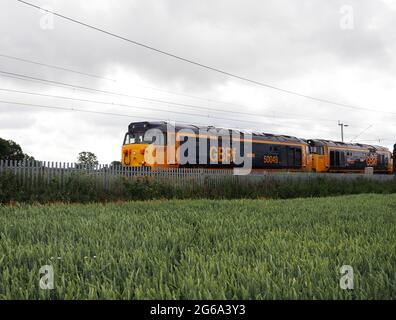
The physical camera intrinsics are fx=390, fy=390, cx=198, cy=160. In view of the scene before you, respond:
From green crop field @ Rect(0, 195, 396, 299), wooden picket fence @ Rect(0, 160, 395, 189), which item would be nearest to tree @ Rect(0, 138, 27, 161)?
wooden picket fence @ Rect(0, 160, 395, 189)

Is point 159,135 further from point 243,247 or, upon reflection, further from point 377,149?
point 377,149

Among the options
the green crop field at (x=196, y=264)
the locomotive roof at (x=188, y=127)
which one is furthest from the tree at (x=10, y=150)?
the green crop field at (x=196, y=264)

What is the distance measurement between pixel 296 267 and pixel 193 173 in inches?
615

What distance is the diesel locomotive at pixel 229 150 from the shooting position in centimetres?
2094

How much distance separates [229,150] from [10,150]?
50.3m

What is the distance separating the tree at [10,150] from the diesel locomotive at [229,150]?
148 feet

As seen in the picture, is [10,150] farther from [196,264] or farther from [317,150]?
[196,264]

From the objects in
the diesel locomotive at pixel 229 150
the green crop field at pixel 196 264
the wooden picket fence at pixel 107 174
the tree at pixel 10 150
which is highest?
the tree at pixel 10 150

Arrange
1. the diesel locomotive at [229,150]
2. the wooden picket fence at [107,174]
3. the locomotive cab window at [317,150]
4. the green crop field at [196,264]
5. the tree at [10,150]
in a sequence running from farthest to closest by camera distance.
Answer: the tree at [10,150] → the locomotive cab window at [317,150] → the diesel locomotive at [229,150] → the wooden picket fence at [107,174] → the green crop field at [196,264]

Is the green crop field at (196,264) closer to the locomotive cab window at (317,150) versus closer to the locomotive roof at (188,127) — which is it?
the locomotive roof at (188,127)

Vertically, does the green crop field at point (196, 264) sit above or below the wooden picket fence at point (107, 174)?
below

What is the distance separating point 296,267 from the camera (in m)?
4.05
